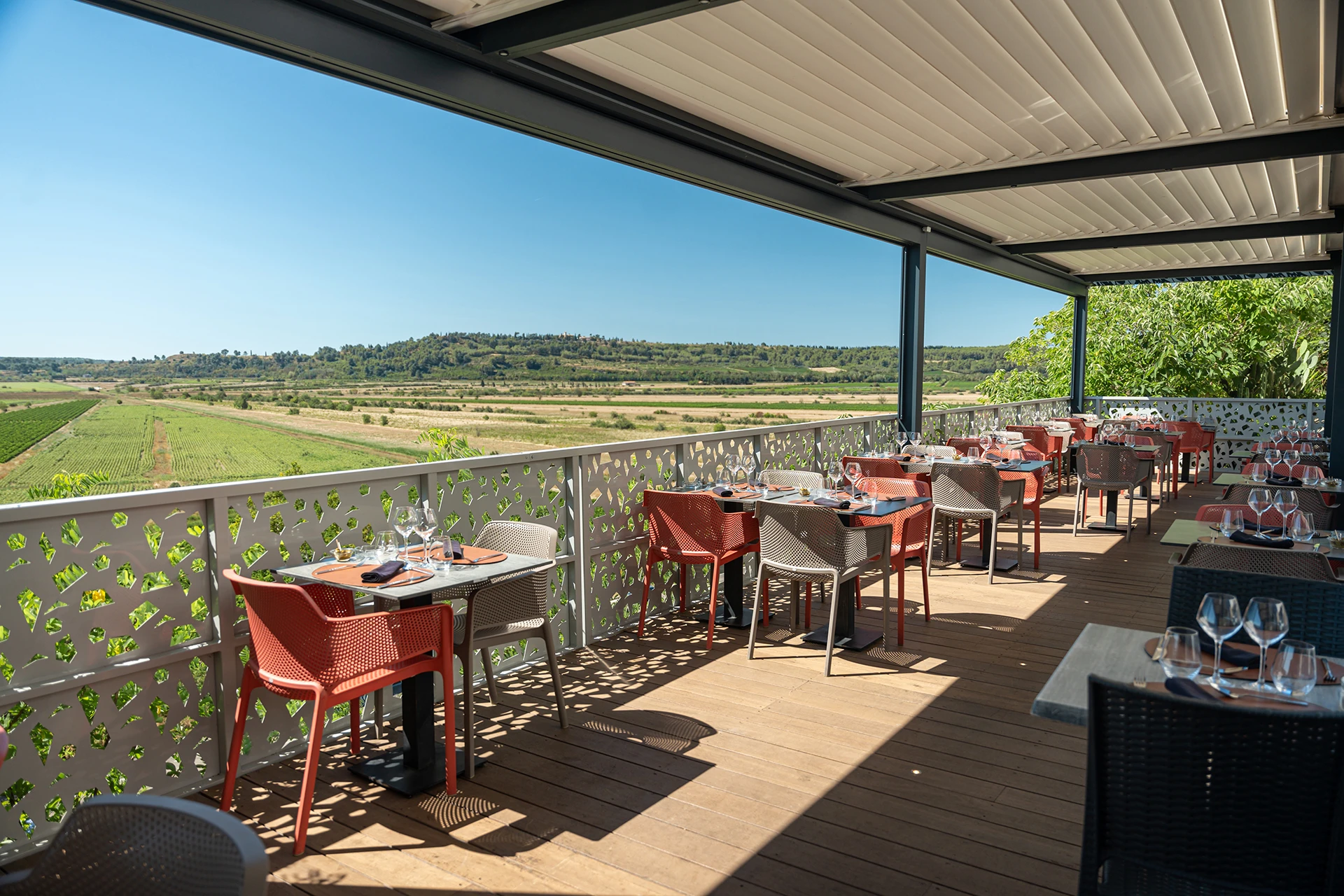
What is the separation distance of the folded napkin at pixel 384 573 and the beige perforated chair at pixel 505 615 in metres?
0.30

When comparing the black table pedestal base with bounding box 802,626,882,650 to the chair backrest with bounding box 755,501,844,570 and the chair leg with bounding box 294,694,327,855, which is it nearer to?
the chair backrest with bounding box 755,501,844,570

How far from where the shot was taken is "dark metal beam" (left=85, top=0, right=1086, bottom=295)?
327cm

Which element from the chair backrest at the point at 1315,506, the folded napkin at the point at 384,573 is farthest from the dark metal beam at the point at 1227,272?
the folded napkin at the point at 384,573

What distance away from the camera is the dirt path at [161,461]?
28.6 m

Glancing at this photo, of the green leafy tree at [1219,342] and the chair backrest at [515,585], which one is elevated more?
the green leafy tree at [1219,342]

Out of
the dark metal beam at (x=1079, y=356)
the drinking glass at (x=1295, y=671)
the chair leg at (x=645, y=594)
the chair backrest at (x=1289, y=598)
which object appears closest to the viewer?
the drinking glass at (x=1295, y=671)

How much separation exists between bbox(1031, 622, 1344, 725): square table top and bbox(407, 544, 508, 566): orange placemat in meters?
2.17

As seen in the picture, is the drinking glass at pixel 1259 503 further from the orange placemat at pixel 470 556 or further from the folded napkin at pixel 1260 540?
the orange placemat at pixel 470 556

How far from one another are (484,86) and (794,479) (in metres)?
3.20

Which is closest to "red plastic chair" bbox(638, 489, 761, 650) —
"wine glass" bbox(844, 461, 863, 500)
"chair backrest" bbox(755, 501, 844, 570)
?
"chair backrest" bbox(755, 501, 844, 570)

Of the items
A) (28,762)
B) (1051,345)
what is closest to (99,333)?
(1051,345)

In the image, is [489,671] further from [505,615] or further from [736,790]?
[736,790]

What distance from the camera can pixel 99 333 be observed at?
97.3ft

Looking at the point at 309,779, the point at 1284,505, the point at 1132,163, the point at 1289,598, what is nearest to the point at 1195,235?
the point at 1132,163
